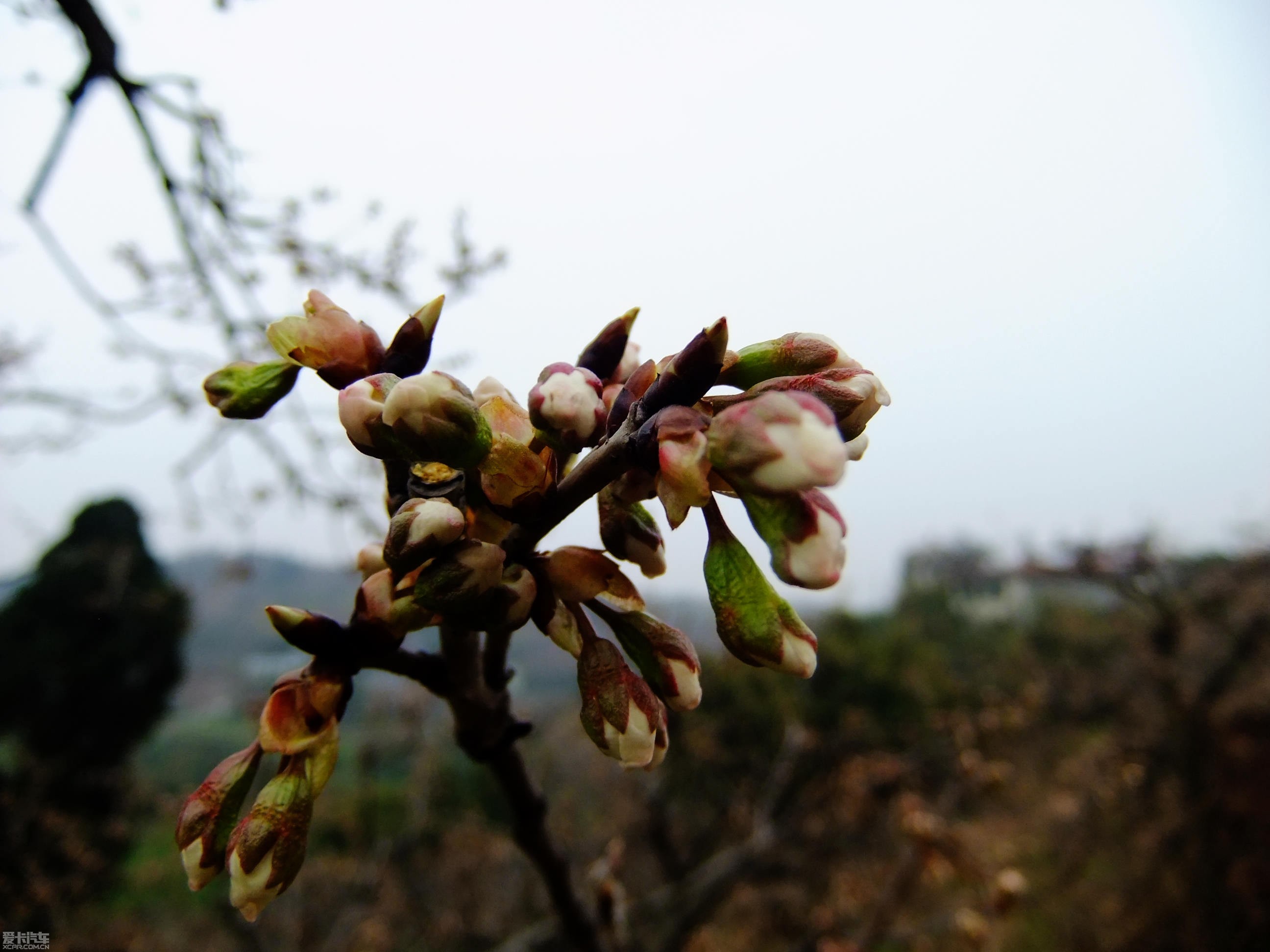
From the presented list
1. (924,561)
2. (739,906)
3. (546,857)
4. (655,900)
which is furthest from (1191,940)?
(924,561)

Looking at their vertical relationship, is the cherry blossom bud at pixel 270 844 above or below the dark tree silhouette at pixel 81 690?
above

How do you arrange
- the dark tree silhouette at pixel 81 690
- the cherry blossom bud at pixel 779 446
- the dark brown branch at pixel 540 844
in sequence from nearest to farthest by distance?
the cherry blossom bud at pixel 779 446 < the dark brown branch at pixel 540 844 < the dark tree silhouette at pixel 81 690

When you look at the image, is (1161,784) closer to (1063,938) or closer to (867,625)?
(1063,938)

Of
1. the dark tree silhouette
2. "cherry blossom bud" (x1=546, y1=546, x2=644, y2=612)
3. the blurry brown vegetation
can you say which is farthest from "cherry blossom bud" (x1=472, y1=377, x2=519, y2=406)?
the dark tree silhouette

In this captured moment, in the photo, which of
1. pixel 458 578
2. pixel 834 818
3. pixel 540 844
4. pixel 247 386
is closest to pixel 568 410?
pixel 458 578

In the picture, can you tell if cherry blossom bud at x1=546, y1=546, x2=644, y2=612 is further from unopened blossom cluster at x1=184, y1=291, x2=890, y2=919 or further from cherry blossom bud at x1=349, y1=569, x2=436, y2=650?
cherry blossom bud at x1=349, y1=569, x2=436, y2=650

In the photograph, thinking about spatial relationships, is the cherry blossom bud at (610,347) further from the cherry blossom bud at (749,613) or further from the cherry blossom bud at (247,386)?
the cherry blossom bud at (247,386)

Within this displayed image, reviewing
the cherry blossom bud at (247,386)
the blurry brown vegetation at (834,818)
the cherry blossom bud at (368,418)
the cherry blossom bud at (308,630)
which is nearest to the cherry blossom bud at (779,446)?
the cherry blossom bud at (368,418)
